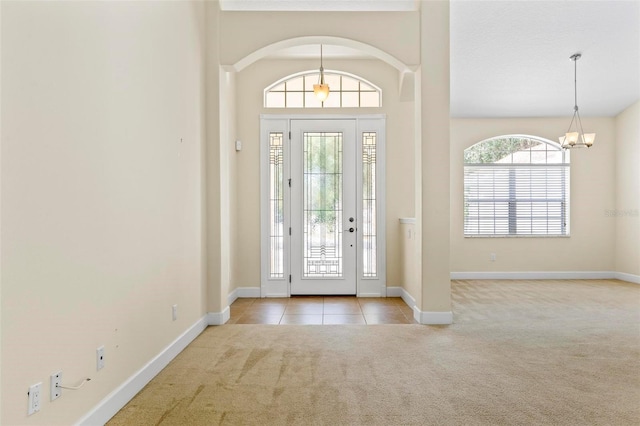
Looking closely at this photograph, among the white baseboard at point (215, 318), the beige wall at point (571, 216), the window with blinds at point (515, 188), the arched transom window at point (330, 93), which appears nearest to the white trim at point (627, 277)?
the beige wall at point (571, 216)

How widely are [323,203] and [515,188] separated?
3726 millimetres

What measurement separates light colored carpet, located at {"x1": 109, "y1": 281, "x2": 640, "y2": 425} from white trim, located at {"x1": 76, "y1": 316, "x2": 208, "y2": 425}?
50 millimetres

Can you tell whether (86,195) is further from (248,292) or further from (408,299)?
(408,299)

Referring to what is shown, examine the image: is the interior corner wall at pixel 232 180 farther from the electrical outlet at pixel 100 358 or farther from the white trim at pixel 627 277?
the white trim at pixel 627 277

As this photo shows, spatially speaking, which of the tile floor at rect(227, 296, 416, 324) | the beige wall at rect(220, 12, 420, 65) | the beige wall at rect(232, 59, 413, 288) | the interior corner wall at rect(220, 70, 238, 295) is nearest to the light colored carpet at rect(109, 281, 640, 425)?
the tile floor at rect(227, 296, 416, 324)

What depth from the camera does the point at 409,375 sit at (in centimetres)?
278

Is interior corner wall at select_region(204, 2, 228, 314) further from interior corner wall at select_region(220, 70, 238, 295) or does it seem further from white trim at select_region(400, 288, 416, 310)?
white trim at select_region(400, 288, 416, 310)

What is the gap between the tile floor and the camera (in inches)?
169

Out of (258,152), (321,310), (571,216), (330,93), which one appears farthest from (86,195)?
(571,216)

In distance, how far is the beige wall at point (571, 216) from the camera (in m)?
6.95

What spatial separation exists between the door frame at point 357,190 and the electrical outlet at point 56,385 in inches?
150

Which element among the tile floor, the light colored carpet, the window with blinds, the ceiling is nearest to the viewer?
the light colored carpet

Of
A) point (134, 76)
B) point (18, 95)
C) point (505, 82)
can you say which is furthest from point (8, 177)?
point (505, 82)

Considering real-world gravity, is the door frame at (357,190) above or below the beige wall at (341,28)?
below
